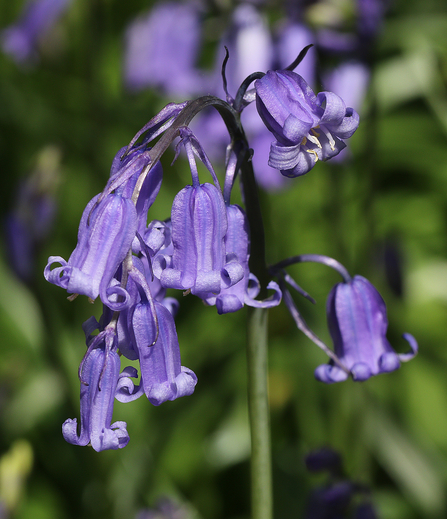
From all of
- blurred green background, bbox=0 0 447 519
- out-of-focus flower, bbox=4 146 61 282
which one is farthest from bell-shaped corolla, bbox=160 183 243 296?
out-of-focus flower, bbox=4 146 61 282

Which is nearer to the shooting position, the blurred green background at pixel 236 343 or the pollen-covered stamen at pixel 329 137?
the pollen-covered stamen at pixel 329 137

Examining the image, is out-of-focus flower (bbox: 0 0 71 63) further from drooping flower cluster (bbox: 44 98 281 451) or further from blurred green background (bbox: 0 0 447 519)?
drooping flower cluster (bbox: 44 98 281 451)

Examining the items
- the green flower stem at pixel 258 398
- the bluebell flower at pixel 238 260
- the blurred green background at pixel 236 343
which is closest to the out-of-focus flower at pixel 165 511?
the blurred green background at pixel 236 343

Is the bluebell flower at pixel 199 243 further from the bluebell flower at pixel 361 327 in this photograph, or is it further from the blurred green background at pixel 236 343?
the blurred green background at pixel 236 343

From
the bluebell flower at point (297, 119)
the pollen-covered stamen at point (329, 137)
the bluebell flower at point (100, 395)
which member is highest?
the bluebell flower at point (297, 119)

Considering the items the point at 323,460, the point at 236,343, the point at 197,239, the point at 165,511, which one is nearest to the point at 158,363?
the point at 197,239

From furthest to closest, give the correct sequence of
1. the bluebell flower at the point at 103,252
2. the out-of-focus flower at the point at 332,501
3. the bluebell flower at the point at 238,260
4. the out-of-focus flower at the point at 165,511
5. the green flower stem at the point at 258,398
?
the out-of-focus flower at the point at 165,511 → the out-of-focus flower at the point at 332,501 → the green flower stem at the point at 258,398 → the bluebell flower at the point at 238,260 → the bluebell flower at the point at 103,252

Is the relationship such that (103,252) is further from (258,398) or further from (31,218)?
(31,218)
